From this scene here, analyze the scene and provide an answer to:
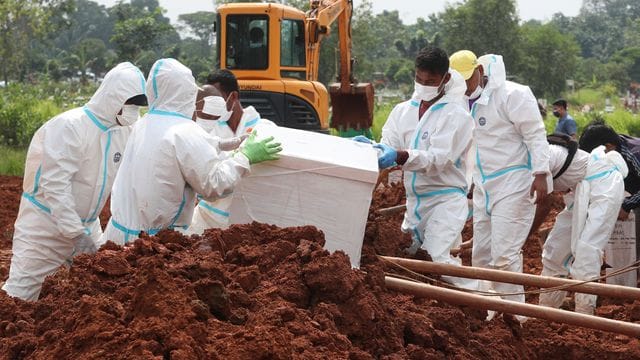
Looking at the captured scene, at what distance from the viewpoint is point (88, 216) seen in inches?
225

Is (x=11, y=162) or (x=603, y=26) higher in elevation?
(x=603, y=26)

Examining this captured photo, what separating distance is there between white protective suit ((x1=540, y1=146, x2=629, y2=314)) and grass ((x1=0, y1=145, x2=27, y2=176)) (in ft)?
37.8

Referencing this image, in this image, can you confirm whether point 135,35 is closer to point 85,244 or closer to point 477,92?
point 477,92

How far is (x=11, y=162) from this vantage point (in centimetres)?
1667

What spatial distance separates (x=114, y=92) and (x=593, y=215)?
3.48 metres

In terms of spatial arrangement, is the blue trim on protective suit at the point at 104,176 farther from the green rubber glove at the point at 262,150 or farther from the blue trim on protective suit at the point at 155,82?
the green rubber glove at the point at 262,150

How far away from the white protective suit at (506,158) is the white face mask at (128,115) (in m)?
2.41

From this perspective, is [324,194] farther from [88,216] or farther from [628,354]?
[628,354]

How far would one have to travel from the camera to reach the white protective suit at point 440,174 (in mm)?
5938

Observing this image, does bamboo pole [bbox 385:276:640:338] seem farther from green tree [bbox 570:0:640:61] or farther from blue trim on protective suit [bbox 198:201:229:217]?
green tree [bbox 570:0:640:61]

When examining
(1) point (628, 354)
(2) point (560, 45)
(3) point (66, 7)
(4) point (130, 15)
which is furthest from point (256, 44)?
(4) point (130, 15)

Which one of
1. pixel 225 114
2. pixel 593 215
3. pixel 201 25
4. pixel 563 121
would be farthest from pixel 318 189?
pixel 201 25

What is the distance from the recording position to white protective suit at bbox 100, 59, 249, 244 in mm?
5004

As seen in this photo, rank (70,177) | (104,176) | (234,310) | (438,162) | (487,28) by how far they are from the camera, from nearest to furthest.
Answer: (234,310)
(70,177)
(104,176)
(438,162)
(487,28)
